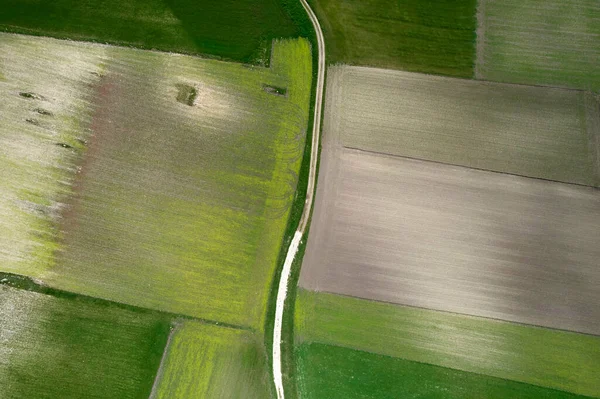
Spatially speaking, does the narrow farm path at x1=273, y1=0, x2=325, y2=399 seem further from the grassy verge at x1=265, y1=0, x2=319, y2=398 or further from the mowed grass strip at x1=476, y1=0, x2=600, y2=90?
the mowed grass strip at x1=476, y1=0, x2=600, y2=90

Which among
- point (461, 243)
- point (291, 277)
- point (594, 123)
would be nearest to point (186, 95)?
point (291, 277)

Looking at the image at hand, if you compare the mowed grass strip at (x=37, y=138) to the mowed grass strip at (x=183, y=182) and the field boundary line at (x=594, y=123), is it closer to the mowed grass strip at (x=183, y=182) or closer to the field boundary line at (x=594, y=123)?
the mowed grass strip at (x=183, y=182)

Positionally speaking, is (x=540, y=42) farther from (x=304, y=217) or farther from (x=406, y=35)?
(x=304, y=217)

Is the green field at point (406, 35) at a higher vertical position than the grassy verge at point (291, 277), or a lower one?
higher

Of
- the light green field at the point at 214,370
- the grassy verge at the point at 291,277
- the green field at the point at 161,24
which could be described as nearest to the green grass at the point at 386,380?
the grassy verge at the point at 291,277

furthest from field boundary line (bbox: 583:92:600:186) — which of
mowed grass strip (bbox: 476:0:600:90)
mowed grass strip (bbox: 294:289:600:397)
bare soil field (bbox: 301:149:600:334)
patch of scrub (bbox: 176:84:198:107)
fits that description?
patch of scrub (bbox: 176:84:198:107)
